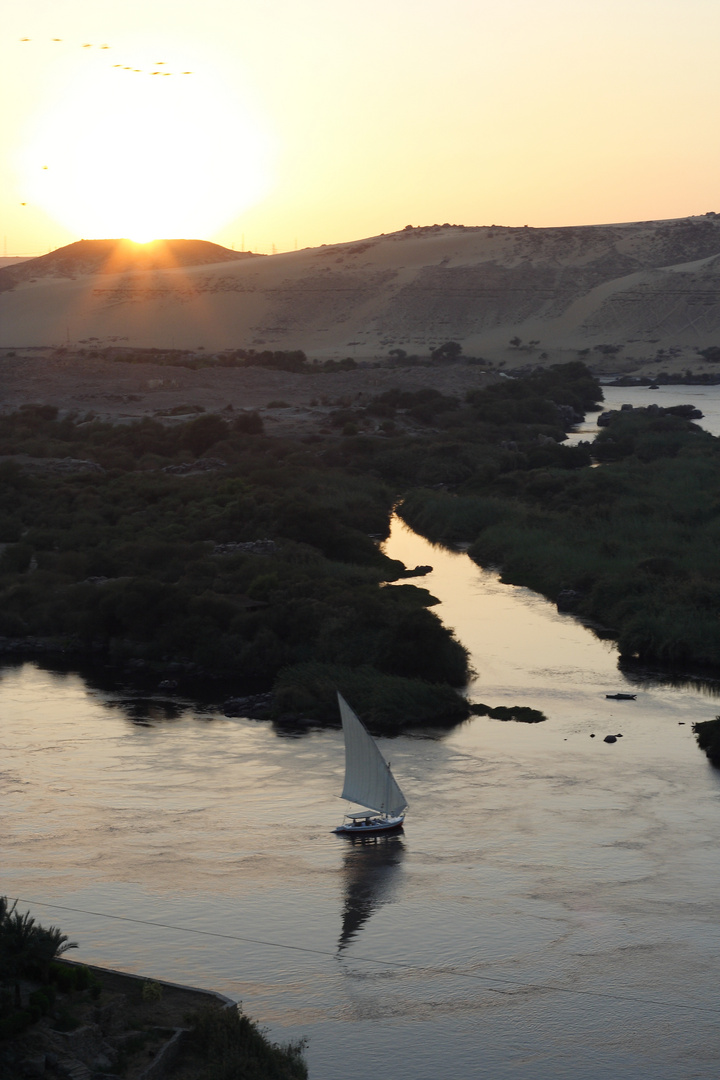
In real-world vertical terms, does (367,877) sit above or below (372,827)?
below

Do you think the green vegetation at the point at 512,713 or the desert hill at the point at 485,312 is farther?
the desert hill at the point at 485,312

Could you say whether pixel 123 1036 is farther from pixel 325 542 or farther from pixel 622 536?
pixel 622 536

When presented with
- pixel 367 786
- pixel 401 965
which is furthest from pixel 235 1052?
pixel 367 786

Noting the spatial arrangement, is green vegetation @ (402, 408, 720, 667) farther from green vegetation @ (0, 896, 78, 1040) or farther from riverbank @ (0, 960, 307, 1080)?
green vegetation @ (0, 896, 78, 1040)

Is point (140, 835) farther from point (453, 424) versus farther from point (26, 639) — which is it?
point (453, 424)

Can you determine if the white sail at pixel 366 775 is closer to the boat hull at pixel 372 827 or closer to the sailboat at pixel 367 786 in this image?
the sailboat at pixel 367 786

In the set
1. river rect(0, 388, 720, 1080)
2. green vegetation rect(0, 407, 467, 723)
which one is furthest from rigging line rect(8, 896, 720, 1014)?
green vegetation rect(0, 407, 467, 723)

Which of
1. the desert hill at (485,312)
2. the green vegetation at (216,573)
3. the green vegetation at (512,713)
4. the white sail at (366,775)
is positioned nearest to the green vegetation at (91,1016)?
the white sail at (366,775)
